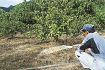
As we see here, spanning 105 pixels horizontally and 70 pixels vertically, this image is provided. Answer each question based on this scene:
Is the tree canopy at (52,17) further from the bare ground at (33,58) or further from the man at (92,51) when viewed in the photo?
the man at (92,51)

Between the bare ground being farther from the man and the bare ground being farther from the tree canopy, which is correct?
the man

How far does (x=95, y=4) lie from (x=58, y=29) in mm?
8795

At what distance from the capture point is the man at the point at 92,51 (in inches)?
293

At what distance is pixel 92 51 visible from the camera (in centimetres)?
767

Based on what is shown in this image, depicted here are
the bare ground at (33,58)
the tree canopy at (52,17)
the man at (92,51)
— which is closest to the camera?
the man at (92,51)

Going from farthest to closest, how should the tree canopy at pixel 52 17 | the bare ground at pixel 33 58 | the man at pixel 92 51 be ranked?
the tree canopy at pixel 52 17 → the bare ground at pixel 33 58 → the man at pixel 92 51

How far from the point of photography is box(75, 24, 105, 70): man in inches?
293

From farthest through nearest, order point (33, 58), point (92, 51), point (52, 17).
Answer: point (52, 17), point (33, 58), point (92, 51)

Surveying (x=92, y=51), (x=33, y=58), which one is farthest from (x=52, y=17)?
(x=92, y=51)

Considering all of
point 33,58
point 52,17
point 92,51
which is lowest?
point 33,58

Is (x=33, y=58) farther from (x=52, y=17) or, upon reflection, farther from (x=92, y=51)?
(x=92, y=51)

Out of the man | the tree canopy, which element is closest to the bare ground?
the tree canopy

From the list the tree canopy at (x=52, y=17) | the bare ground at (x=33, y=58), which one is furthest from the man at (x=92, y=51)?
the tree canopy at (x=52, y=17)

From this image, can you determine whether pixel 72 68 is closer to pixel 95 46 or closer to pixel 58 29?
pixel 95 46
